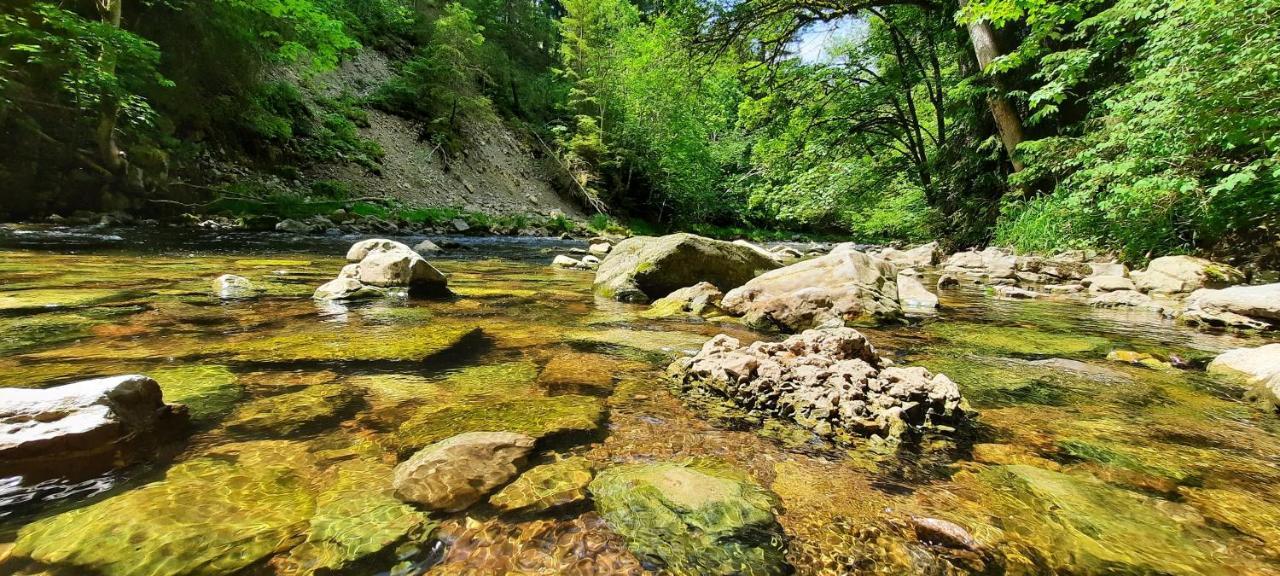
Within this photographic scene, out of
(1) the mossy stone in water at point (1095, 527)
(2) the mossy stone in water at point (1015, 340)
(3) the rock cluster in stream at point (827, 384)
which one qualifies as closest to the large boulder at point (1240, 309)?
(2) the mossy stone in water at point (1015, 340)

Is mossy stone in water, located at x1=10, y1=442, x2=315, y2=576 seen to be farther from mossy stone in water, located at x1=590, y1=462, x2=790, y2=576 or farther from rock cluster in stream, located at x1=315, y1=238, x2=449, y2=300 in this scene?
rock cluster in stream, located at x1=315, y1=238, x2=449, y2=300

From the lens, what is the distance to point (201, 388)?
217cm

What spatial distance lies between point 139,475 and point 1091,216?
10638 mm

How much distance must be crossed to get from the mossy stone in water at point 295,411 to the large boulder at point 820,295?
3.00 m

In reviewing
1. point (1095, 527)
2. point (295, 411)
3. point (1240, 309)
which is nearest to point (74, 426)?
point (295, 411)

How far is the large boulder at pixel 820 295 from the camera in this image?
410 centimetres

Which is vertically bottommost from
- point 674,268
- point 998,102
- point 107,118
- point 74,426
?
point 74,426

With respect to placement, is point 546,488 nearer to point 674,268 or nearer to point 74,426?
point 74,426

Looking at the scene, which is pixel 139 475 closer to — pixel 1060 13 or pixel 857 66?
pixel 1060 13

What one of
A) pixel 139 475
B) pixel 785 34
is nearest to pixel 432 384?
pixel 139 475

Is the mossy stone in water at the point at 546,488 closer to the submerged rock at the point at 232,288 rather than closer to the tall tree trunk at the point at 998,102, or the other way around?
the submerged rock at the point at 232,288

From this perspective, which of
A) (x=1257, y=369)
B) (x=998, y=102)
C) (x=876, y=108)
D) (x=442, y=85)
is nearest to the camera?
(x=1257, y=369)

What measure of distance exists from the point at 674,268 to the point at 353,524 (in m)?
4.65

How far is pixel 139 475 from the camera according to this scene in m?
1.46
